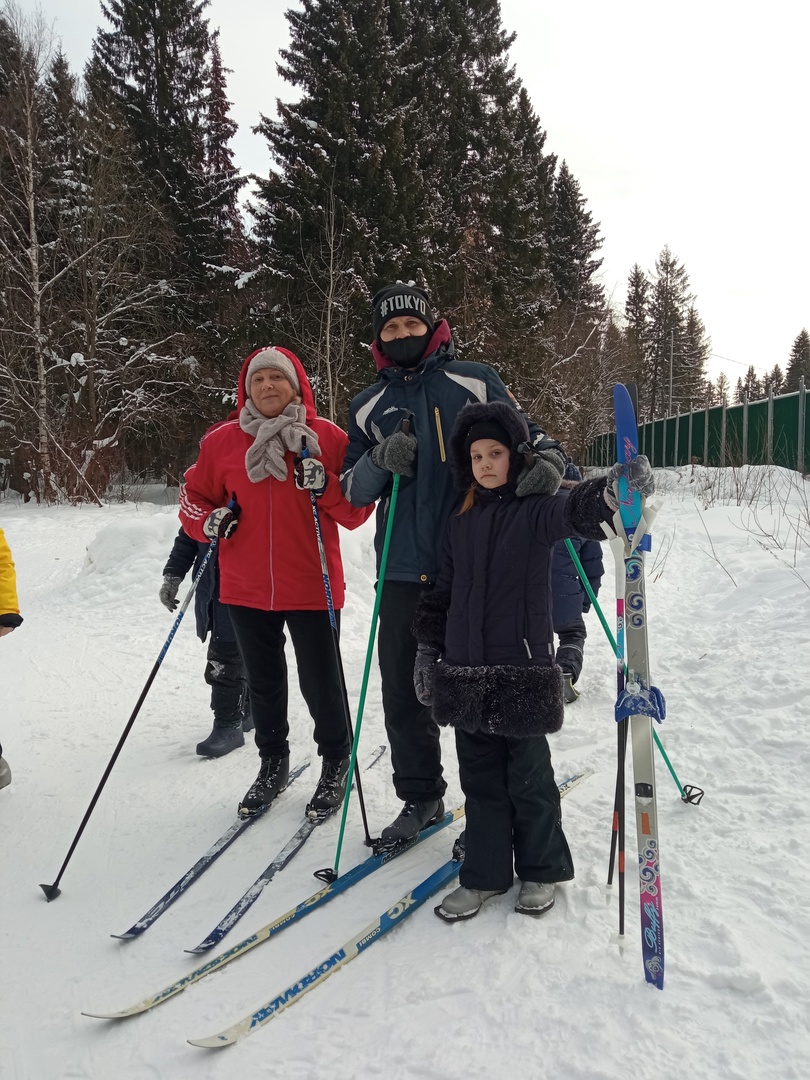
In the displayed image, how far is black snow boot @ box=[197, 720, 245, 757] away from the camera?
12.6 feet

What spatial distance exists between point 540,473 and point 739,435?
18.1m

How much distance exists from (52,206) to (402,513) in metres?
18.2

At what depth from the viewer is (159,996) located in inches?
76.3

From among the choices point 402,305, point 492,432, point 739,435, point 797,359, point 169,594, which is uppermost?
point 797,359

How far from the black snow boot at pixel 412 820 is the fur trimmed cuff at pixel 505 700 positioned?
74cm

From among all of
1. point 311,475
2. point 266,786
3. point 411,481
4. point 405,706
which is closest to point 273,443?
point 311,475

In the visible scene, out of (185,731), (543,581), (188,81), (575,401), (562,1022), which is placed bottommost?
(185,731)

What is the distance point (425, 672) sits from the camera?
2.30 m

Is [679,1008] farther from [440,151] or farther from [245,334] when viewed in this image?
[440,151]

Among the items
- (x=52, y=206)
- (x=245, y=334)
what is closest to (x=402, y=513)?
(x=245, y=334)

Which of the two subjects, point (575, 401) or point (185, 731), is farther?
point (575, 401)

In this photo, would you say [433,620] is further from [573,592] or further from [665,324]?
[665,324]

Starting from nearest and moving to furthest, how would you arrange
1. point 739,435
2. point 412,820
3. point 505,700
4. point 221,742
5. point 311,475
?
point 505,700
point 412,820
point 311,475
point 221,742
point 739,435

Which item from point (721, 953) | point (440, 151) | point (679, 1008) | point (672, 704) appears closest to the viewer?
point (679, 1008)
